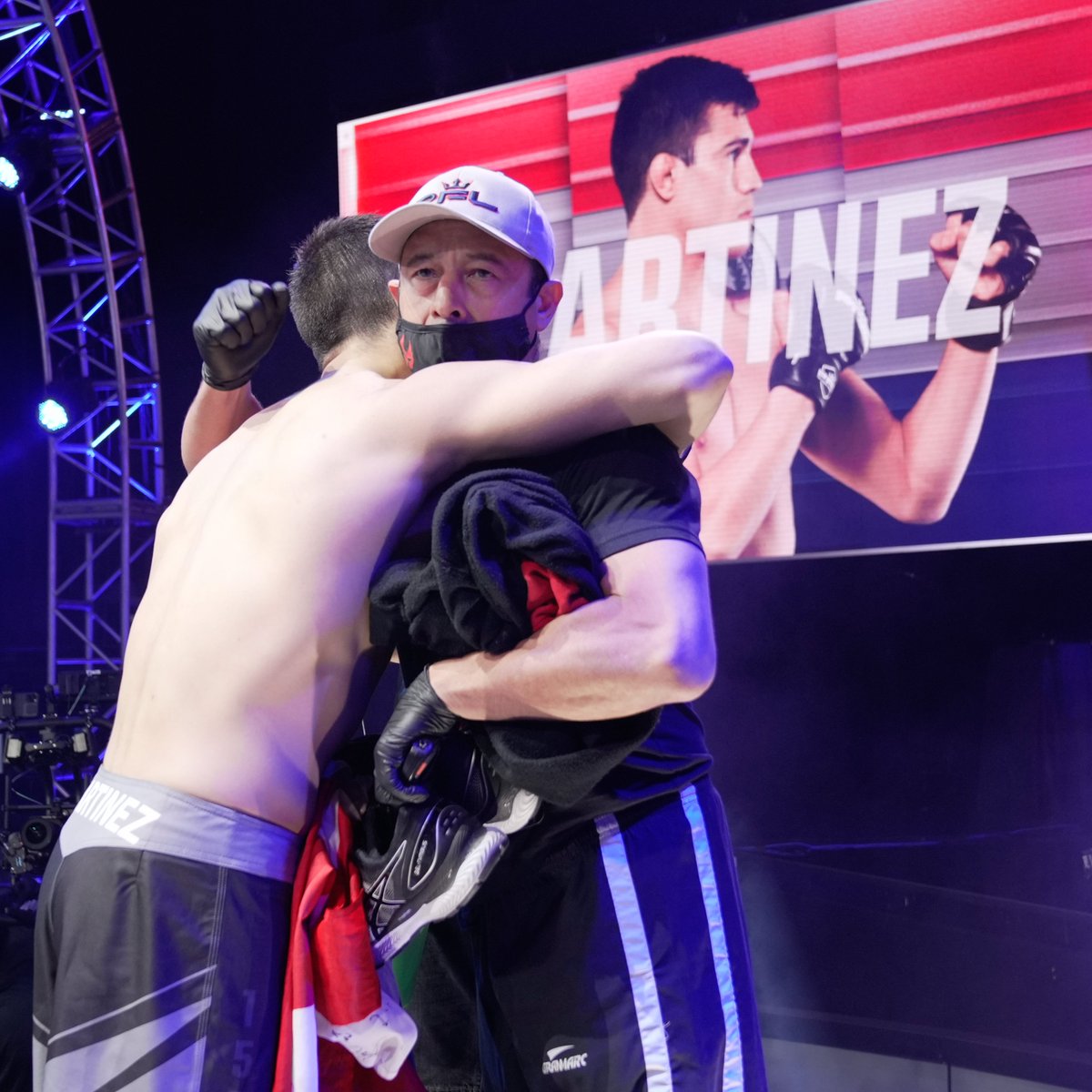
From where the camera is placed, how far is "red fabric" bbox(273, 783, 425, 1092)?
1137 millimetres

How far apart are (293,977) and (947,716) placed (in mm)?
3855

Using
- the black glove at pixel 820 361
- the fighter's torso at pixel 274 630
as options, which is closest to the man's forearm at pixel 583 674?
the fighter's torso at pixel 274 630

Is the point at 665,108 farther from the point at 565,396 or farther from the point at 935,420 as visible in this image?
the point at 565,396

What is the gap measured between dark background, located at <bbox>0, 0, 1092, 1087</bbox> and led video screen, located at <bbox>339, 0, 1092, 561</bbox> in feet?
0.24

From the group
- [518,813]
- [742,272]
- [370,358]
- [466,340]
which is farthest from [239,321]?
[742,272]

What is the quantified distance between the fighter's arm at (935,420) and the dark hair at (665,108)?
1.04 metres

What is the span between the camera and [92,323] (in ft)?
19.8

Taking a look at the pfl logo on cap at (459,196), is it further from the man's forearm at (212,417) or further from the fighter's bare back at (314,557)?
the man's forearm at (212,417)

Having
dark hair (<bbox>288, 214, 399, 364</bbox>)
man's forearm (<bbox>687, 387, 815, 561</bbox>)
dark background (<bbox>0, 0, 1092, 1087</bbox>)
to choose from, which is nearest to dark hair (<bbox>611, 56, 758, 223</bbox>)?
dark background (<bbox>0, 0, 1092, 1087</bbox>)

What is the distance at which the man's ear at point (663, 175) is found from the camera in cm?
425

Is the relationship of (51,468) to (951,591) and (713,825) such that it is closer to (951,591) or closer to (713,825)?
(951,591)

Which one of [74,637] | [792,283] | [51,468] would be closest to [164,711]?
[792,283]

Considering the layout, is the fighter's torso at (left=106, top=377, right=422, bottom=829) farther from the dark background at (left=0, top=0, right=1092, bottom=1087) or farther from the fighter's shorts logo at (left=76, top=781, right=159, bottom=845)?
the dark background at (left=0, top=0, right=1092, bottom=1087)

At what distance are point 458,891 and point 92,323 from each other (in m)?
5.72
